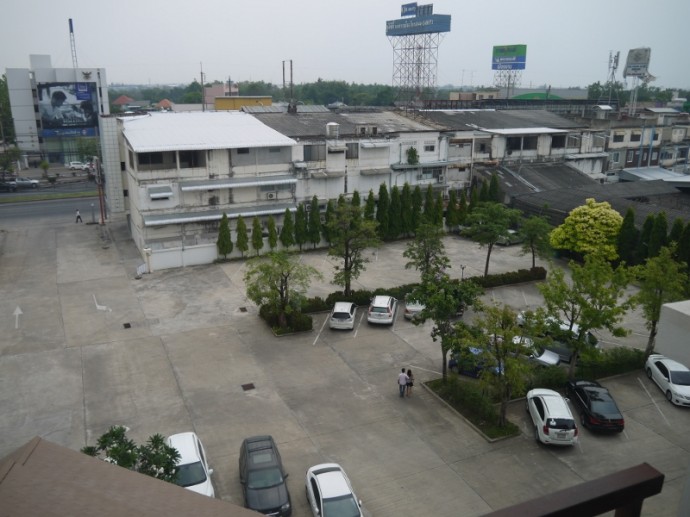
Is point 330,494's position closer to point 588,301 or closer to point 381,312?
point 588,301

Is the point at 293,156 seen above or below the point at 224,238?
above

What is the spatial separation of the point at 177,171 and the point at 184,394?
18947mm

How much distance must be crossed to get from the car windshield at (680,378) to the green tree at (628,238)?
47.1 feet

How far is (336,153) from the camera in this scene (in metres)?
41.6

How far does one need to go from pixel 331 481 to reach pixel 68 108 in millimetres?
73305

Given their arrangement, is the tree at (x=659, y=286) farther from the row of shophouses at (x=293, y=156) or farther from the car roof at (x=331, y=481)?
the row of shophouses at (x=293, y=156)

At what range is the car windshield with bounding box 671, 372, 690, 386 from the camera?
20.8m

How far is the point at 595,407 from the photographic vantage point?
18.9 m

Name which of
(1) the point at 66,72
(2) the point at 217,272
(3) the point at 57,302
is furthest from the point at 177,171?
(1) the point at 66,72

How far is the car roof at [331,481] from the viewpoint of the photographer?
14.6 meters

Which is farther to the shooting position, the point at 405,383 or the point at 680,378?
the point at 680,378

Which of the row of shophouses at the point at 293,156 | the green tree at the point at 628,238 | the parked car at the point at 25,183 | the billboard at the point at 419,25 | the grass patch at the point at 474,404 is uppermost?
the billboard at the point at 419,25

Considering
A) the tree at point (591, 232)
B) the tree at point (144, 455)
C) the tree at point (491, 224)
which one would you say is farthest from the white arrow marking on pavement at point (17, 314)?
the tree at point (591, 232)

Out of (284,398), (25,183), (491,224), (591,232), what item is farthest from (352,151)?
(25,183)
